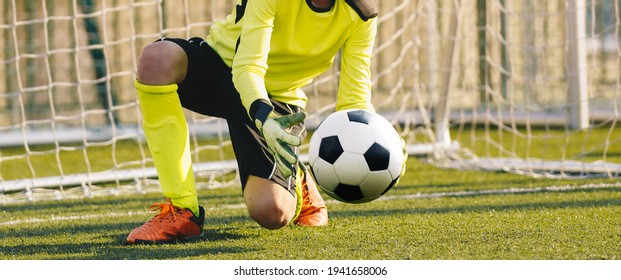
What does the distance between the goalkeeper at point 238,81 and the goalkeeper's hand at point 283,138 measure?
0.32 meters

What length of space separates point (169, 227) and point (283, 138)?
2.39ft

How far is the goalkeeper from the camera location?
132 inches

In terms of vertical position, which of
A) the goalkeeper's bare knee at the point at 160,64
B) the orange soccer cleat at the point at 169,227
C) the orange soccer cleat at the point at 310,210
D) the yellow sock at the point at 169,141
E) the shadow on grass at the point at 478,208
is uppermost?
the goalkeeper's bare knee at the point at 160,64

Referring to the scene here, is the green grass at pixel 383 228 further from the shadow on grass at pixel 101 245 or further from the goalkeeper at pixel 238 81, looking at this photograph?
the goalkeeper at pixel 238 81

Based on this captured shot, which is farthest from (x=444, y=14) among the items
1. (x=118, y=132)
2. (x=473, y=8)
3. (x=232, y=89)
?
(x=232, y=89)

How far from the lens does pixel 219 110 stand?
371 cm

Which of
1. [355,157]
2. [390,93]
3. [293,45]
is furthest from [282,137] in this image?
[390,93]

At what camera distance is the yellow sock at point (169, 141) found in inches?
137

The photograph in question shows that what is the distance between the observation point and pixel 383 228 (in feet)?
11.7

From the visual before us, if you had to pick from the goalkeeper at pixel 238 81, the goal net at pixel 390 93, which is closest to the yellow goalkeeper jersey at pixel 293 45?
the goalkeeper at pixel 238 81

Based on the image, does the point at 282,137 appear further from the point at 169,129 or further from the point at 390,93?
the point at 390,93

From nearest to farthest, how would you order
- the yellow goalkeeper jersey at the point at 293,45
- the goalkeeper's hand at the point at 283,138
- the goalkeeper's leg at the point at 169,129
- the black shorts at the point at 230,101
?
the goalkeeper's hand at the point at 283,138 → the yellow goalkeeper jersey at the point at 293,45 → the goalkeeper's leg at the point at 169,129 → the black shorts at the point at 230,101

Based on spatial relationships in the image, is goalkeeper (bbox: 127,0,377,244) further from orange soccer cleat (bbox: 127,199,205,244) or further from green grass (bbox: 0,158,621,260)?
green grass (bbox: 0,158,621,260)

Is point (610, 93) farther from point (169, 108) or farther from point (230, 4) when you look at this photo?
point (169, 108)
